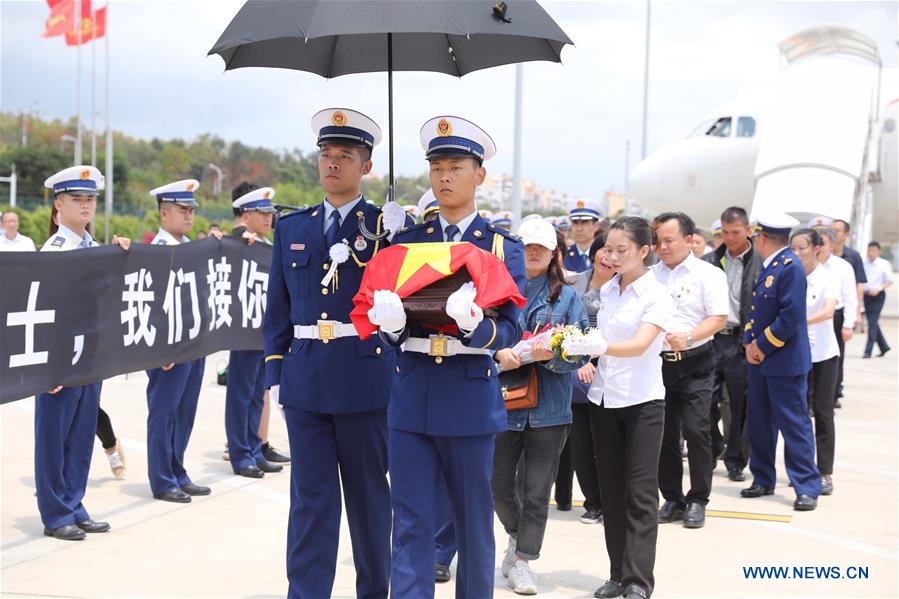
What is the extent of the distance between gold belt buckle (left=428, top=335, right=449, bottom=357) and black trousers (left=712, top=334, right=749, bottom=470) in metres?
4.82

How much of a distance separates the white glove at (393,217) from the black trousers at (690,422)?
3086 millimetres

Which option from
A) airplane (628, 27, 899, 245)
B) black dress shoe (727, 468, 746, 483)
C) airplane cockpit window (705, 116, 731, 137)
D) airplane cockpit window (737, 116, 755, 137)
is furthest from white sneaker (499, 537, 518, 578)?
airplane cockpit window (705, 116, 731, 137)

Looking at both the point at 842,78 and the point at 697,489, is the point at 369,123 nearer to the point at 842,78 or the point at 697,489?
the point at 697,489

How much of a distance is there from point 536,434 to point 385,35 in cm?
217

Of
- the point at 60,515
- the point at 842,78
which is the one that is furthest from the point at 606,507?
the point at 842,78

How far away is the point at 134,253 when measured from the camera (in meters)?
6.56

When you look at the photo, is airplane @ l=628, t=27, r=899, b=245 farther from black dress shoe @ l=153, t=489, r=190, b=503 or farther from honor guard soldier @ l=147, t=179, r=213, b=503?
black dress shoe @ l=153, t=489, r=190, b=503

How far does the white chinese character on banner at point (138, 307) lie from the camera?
6414 millimetres

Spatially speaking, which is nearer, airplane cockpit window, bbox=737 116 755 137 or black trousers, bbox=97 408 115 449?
black trousers, bbox=97 408 115 449

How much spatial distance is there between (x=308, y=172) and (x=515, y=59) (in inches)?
2798

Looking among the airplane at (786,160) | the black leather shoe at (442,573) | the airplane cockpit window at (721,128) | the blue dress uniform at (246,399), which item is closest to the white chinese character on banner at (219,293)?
the blue dress uniform at (246,399)

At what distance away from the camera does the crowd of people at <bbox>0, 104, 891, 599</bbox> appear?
12.3 feet

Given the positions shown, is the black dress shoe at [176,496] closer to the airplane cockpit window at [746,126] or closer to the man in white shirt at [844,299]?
the man in white shirt at [844,299]

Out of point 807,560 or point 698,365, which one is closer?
point 807,560
